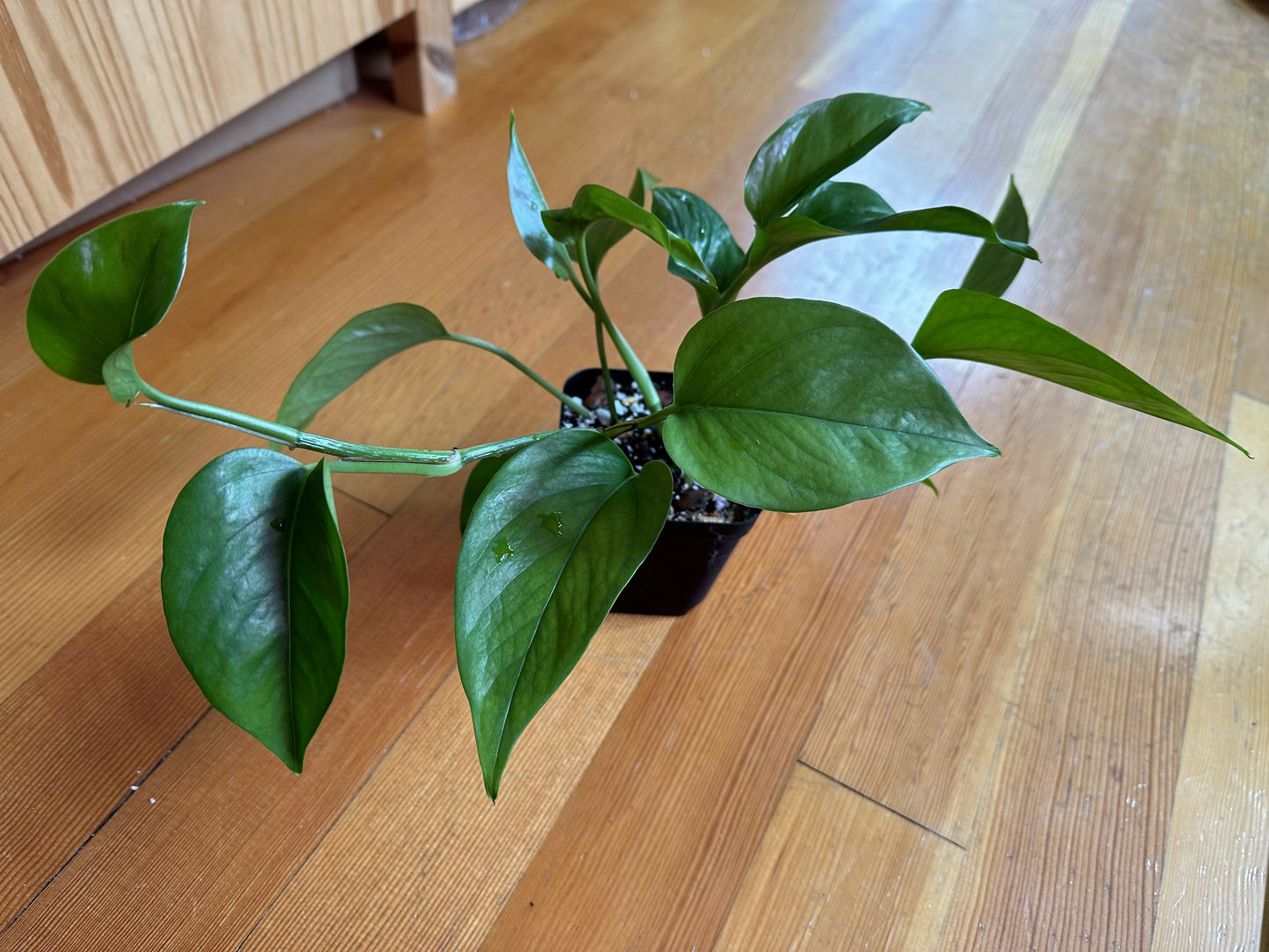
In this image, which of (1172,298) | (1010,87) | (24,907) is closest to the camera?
(24,907)

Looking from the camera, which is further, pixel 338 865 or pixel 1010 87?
pixel 1010 87

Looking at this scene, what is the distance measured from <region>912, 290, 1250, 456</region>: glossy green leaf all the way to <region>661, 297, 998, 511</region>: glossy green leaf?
0.08 m

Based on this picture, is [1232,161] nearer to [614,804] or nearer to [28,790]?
[614,804]

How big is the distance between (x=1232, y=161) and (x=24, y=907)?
5.62 ft

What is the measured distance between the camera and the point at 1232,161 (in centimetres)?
133

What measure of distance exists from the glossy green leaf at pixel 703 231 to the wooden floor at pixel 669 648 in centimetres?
30

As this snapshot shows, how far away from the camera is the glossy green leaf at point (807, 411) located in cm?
41

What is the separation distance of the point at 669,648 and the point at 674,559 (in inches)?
4.9

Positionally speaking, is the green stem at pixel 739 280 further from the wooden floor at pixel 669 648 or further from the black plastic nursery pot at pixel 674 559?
the wooden floor at pixel 669 648

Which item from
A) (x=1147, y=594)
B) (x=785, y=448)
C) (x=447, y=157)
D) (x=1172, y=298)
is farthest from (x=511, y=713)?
(x=1172, y=298)

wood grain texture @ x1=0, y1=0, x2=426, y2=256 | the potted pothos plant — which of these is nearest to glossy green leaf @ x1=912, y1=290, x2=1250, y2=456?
the potted pothos plant

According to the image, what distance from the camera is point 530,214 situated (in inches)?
24.5

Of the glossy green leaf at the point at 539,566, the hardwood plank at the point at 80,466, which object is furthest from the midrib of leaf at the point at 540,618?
the hardwood plank at the point at 80,466

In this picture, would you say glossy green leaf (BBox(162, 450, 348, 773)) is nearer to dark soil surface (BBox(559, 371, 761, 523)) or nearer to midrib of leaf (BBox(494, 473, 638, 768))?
midrib of leaf (BBox(494, 473, 638, 768))
